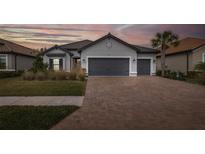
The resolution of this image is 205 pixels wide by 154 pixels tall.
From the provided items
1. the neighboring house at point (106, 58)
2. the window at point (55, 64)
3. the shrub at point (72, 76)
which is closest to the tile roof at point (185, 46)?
the neighboring house at point (106, 58)

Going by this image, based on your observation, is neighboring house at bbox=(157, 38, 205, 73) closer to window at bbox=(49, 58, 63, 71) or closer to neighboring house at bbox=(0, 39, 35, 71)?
window at bbox=(49, 58, 63, 71)

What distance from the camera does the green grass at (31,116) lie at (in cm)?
523

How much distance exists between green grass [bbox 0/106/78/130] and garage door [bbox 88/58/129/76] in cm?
1041

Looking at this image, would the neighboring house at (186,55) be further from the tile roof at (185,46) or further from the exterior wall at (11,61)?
the exterior wall at (11,61)

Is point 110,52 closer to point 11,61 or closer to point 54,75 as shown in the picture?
point 54,75

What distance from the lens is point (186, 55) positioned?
48.9 ft

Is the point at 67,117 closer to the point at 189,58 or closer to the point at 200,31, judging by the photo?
the point at 200,31

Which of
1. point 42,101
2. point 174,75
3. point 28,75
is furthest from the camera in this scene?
point 174,75

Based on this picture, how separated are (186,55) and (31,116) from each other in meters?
12.4

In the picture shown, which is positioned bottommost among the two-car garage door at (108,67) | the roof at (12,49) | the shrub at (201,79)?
the shrub at (201,79)

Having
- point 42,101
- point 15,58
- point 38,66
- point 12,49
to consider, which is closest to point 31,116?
point 42,101

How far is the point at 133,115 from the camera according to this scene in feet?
20.4

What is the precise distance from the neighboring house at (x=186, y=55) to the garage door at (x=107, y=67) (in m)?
3.29
